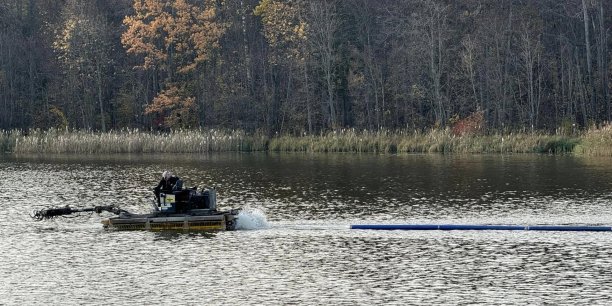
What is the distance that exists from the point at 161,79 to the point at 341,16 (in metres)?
15.4

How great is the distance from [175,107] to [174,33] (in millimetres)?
5999

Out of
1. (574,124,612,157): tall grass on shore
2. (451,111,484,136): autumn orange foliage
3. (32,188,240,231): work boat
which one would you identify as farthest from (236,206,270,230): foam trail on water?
(451,111,484,136): autumn orange foliage

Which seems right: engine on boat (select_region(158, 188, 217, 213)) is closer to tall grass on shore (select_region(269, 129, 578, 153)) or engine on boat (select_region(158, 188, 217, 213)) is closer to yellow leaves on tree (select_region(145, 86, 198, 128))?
tall grass on shore (select_region(269, 129, 578, 153))

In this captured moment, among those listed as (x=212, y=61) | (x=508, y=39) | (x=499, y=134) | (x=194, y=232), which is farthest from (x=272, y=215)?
(x=212, y=61)

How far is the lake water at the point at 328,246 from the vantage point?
24.4m

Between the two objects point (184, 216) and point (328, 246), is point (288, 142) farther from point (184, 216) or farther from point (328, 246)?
point (328, 246)

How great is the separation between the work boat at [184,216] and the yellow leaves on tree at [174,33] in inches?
1883

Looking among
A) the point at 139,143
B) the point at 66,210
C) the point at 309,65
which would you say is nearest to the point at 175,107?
the point at 309,65

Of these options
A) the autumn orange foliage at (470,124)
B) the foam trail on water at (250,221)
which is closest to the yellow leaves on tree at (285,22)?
the autumn orange foliage at (470,124)

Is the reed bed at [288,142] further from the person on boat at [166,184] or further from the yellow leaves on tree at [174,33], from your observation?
the person on boat at [166,184]

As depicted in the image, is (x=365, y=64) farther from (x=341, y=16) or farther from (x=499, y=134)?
(x=499, y=134)

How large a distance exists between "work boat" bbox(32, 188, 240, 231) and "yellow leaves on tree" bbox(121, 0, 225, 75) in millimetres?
47816

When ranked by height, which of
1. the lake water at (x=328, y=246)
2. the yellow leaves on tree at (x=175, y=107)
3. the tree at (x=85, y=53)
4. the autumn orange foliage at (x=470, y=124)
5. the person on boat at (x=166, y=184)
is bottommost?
the lake water at (x=328, y=246)

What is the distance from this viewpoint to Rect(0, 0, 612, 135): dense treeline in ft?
253
